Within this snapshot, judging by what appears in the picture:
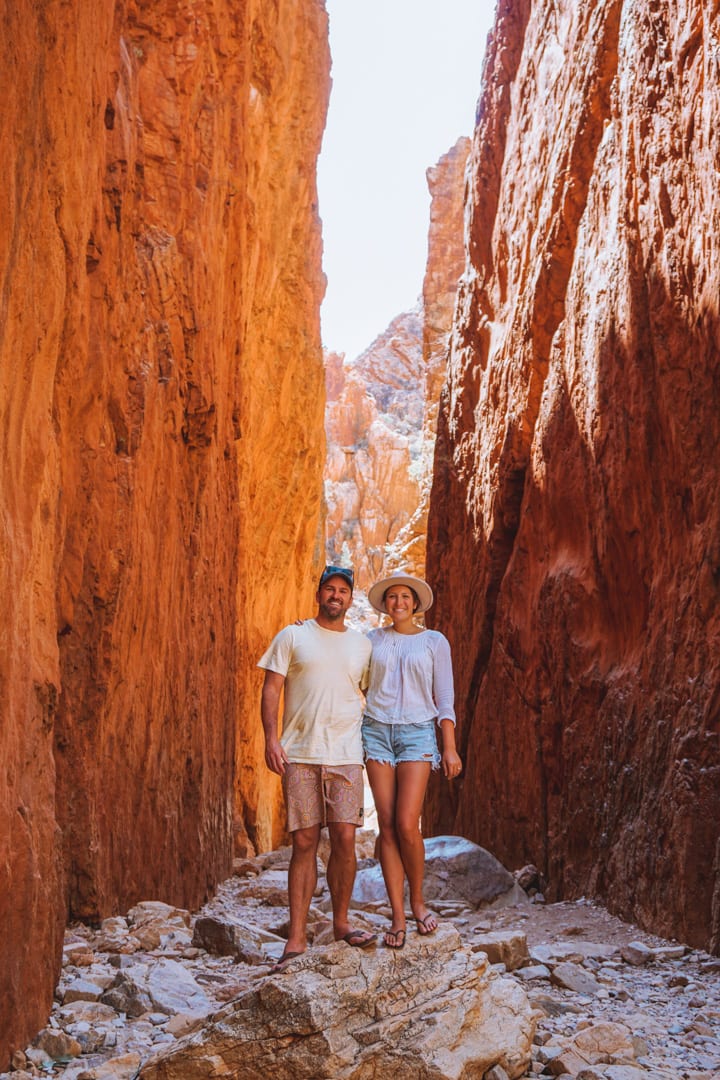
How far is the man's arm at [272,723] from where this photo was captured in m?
5.17

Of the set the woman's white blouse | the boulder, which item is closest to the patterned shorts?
the woman's white blouse

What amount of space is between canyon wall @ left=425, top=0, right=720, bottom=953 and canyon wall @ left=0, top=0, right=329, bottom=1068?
3807mm

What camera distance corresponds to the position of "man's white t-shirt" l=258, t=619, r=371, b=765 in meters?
5.25

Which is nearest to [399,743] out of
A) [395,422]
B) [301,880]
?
[301,880]

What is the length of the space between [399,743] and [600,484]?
687cm

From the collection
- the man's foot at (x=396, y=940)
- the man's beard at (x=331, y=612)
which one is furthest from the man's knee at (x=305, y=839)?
the man's beard at (x=331, y=612)

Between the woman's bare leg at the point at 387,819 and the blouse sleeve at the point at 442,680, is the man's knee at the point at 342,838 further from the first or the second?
the blouse sleeve at the point at 442,680

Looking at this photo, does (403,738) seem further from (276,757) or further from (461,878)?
(461,878)

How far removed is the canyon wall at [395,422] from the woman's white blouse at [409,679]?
31.3m

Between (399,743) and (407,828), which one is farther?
(399,743)

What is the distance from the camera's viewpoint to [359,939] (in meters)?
4.97

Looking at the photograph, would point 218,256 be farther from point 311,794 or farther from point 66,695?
point 311,794

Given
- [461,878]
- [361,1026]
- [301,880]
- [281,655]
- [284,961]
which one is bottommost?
[461,878]

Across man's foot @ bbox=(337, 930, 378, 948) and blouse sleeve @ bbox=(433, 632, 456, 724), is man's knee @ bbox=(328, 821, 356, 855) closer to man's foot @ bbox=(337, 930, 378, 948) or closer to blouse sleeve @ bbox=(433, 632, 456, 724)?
man's foot @ bbox=(337, 930, 378, 948)
